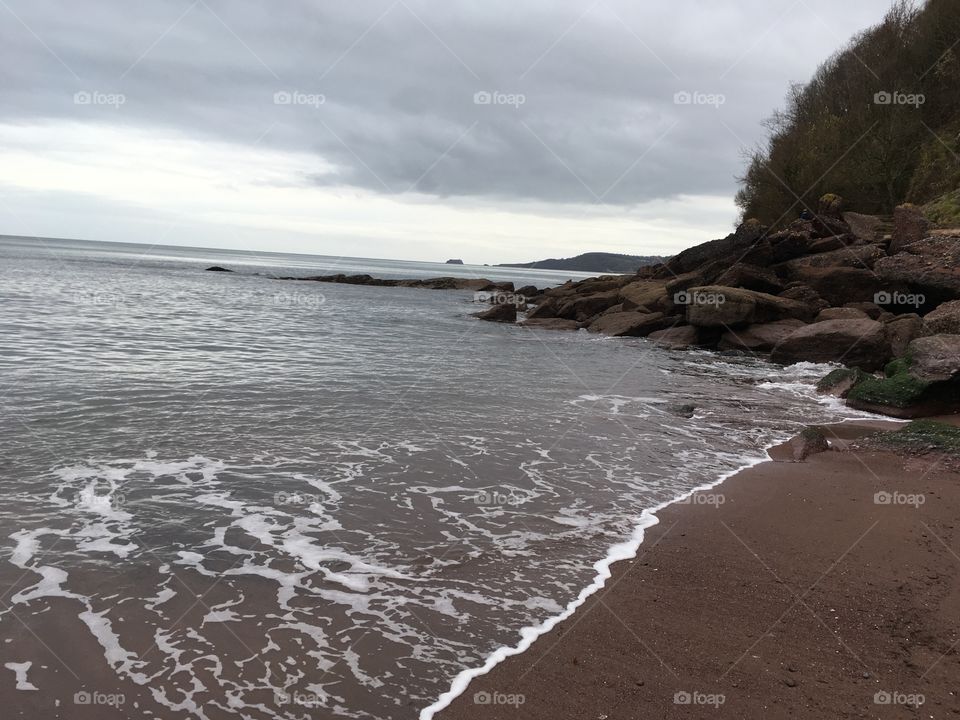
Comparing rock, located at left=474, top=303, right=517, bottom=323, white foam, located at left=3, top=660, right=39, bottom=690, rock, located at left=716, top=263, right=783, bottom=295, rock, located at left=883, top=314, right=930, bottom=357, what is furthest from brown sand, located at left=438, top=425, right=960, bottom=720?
rock, located at left=474, top=303, right=517, bottom=323

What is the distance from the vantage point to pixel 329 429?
9.96m

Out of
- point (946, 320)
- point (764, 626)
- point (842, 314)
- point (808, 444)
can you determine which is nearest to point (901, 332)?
point (842, 314)

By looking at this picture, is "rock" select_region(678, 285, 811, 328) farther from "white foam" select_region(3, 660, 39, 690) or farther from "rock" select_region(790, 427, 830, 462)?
"white foam" select_region(3, 660, 39, 690)

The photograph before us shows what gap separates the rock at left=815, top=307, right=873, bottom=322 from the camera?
67.6 feet

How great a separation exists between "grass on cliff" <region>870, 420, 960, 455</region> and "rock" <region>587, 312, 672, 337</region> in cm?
1848

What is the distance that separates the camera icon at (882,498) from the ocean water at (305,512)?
5.76ft

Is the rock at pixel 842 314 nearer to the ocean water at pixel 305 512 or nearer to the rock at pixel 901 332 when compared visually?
the rock at pixel 901 332

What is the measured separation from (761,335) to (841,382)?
9386mm

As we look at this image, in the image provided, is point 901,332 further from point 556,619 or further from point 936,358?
point 556,619

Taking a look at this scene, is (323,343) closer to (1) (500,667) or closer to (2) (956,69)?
(1) (500,667)

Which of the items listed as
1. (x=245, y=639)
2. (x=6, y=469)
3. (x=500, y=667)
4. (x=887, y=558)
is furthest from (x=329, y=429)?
(x=887, y=558)

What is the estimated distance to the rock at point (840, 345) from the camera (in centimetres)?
1747

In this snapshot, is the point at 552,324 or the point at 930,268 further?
the point at 552,324

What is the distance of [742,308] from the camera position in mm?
23297
